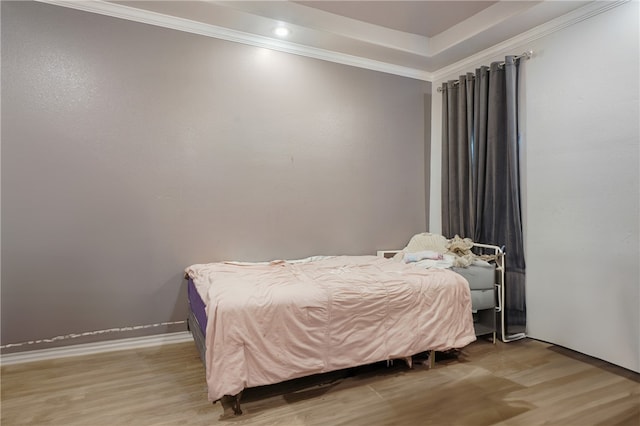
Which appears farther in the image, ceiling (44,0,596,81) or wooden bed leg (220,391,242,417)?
ceiling (44,0,596,81)

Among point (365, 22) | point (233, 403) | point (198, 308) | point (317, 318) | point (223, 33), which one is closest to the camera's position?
point (233, 403)

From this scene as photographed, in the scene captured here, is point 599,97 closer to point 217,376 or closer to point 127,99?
point 217,376

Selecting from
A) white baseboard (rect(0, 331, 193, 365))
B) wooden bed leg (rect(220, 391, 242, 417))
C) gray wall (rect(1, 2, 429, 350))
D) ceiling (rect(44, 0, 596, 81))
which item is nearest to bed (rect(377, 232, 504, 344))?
gray wall (rect(1, 2, 429, 350))

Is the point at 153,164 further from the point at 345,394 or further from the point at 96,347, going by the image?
the point at 345,394

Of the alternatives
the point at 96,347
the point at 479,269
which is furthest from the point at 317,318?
the point at 96,347

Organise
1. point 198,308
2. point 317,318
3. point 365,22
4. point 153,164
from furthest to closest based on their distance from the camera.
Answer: point 365,22 < point 153,164 < point 198,308 < point 317,318

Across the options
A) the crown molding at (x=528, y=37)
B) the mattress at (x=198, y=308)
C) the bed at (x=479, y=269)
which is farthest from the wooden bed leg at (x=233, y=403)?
the crown molding at (x=528, y=37)

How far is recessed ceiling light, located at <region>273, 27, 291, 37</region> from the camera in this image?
10.5 feet

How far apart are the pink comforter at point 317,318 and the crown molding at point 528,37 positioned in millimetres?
2218

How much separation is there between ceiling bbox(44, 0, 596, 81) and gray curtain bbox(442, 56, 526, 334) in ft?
1.18

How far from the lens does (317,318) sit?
2.21 metres

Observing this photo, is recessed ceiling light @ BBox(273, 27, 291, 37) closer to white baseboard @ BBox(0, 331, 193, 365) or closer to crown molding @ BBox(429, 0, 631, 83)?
crown molding @ BBox(429, 0, 631, 83)

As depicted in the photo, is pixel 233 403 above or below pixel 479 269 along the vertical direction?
below

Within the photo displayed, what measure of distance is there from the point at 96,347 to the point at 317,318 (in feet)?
6.13
